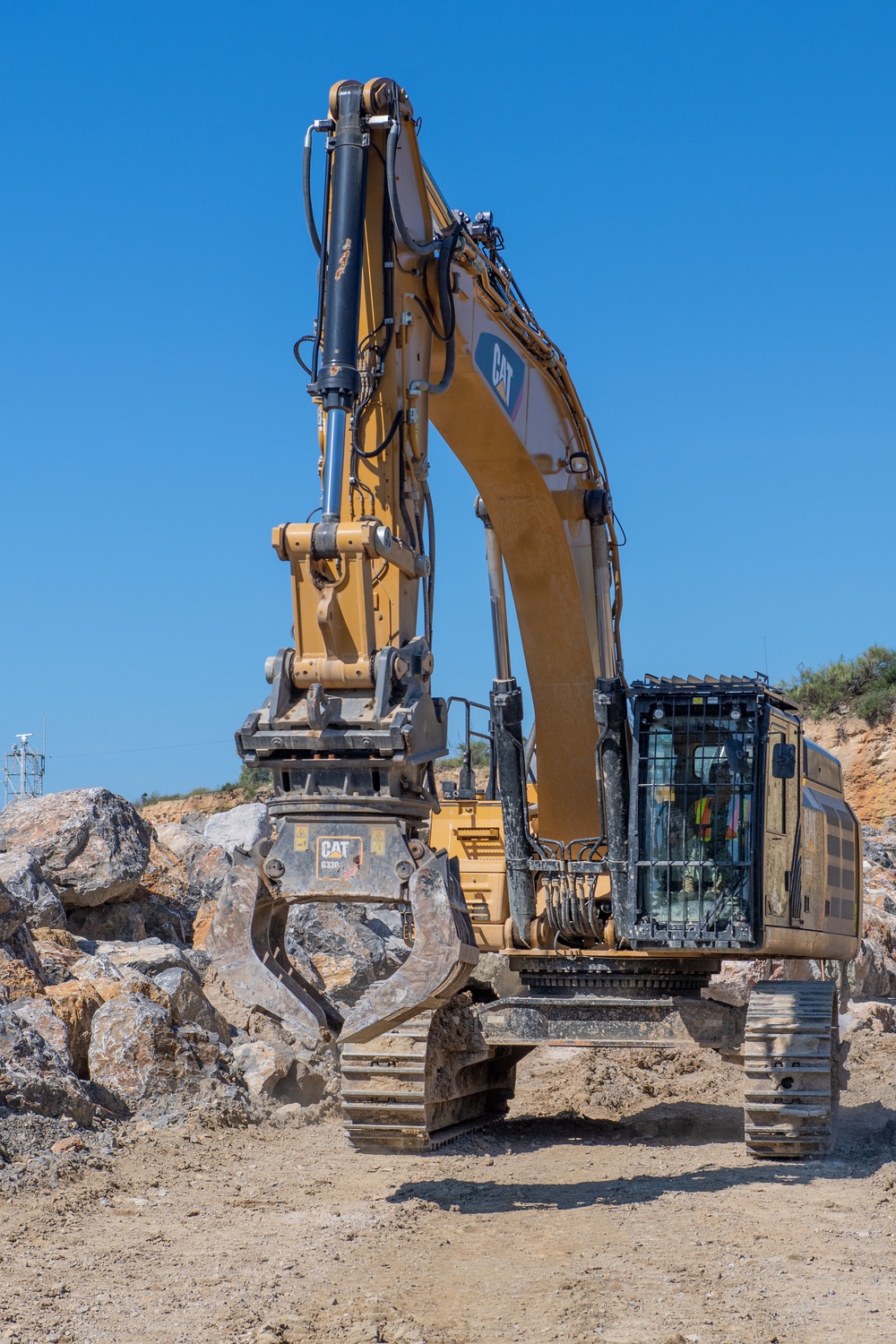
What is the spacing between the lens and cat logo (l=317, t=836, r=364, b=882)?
649 cm

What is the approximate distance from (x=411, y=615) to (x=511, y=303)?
10.2 feet

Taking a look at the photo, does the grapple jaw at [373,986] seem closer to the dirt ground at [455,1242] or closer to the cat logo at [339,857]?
the cat logo at [339,857]

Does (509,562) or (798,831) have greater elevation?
(509,562)

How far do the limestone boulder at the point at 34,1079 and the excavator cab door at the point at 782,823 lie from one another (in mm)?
4097

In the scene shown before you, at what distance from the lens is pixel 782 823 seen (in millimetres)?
9422

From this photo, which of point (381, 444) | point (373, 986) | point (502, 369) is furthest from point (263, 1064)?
point (502, 369)

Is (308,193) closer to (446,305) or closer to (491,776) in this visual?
(446,305)

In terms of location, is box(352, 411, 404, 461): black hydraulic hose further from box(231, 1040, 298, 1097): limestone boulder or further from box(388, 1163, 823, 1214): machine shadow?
box(231, 1040, 298, 1097): limestone boulder

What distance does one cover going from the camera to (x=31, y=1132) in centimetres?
802

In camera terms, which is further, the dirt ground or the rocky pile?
the rocky pile

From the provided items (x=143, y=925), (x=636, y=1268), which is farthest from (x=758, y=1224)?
(x=143, y=925)

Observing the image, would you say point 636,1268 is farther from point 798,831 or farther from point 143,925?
point 143,925

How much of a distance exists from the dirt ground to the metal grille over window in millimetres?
1433

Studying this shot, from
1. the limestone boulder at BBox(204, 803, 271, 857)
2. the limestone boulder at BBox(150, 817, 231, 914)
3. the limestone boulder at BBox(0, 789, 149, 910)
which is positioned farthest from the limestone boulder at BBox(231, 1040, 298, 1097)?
the limestone boulder at BBox(204, 803, 271, 857)
